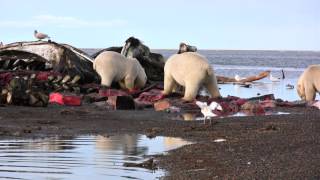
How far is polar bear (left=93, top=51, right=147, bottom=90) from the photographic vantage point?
910 inches

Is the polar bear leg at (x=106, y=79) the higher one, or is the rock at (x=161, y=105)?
the polar bear leg at (x=106, y=79)

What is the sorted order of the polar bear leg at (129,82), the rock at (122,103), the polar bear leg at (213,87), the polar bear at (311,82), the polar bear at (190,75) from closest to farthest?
the rock at (122,103) → the polar bear at (190,75) → the polar bear leg at (213,87) → the polar bear at (311,82) → the polar bear leg at (129,82)

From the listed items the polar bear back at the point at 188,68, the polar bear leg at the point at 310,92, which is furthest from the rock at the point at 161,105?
the polar bear leg at the point at 310,92

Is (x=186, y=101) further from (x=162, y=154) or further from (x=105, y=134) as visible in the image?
(x=162, y=154)

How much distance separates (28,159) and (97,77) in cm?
1486

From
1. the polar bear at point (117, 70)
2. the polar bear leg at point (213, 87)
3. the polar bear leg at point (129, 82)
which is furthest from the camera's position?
the polar bear leg at point (129, 82)

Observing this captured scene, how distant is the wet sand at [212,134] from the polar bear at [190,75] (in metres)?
2.69

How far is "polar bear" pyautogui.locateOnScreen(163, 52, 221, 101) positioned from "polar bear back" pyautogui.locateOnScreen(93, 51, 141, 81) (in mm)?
2545

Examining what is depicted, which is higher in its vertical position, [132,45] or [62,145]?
[132,45]

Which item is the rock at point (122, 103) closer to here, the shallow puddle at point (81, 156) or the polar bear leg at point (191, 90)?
the polar bear leg at point (191, 90)

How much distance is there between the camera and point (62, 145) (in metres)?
10.3

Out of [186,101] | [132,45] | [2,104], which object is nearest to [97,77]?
[132,45]

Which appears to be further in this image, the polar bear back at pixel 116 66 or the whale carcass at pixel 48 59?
the whale carcass at pixel 48 59

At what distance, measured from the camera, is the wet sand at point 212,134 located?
800cm
